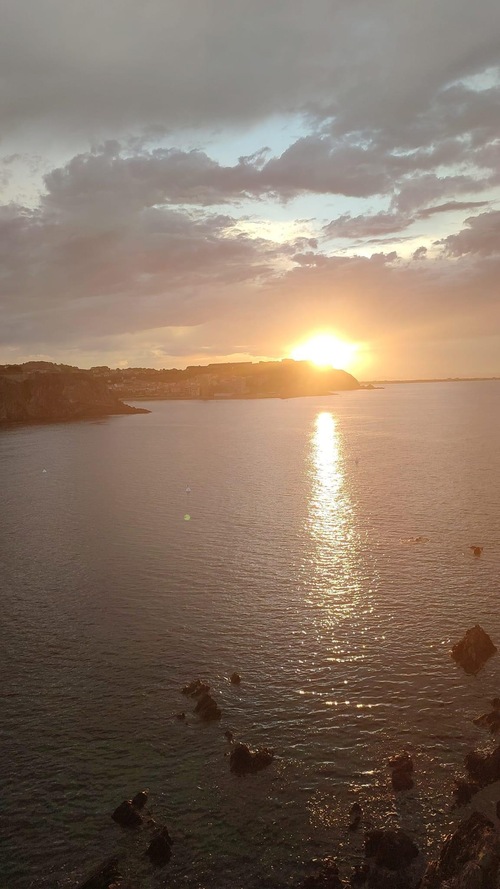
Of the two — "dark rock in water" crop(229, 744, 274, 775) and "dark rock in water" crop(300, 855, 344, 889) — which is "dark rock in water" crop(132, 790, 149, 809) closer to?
"dark rock in water" crop(229, 744, 274, 775)

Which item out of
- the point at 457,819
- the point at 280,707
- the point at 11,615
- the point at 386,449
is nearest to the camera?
the point at 457,819

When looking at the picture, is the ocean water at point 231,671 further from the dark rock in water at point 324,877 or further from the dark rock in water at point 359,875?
the dark rock in water at point 324,877

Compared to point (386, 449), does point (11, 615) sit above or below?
below

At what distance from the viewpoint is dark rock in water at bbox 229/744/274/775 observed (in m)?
28.6

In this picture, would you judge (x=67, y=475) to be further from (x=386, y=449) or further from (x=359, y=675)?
(x=359, y=675)

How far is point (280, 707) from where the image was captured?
33.8 meters

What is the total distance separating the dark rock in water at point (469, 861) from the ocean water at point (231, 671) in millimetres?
1147

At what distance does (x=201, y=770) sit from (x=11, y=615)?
991 inches

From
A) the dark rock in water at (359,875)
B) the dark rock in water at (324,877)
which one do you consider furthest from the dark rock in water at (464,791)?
the dark rock in water at (324,877)

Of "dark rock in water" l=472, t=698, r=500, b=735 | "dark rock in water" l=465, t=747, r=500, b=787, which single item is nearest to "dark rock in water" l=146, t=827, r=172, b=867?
"dark rock in water" l=465, t=747, r=500, b=787

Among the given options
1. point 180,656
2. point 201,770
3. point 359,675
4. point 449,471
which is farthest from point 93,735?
point 449,471

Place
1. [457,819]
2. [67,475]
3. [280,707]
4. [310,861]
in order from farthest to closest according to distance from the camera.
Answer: [67,475], [280,707], [457,819], [310,861]

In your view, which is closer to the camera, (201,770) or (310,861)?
(310,861)

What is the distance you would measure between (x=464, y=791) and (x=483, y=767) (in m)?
1.84
